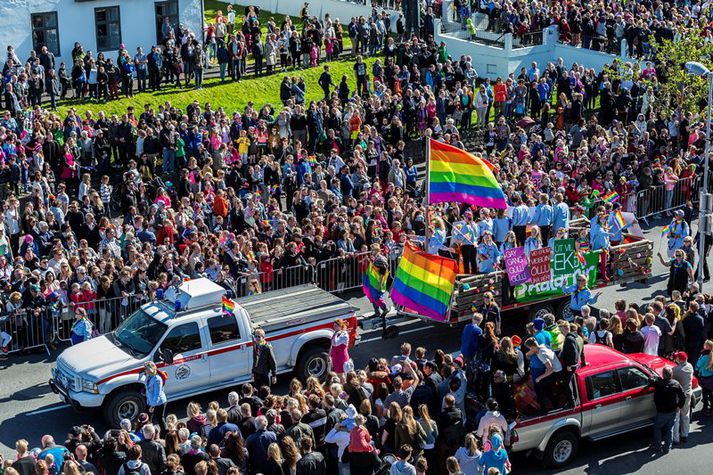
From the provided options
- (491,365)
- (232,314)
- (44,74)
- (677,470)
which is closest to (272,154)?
(44,74)

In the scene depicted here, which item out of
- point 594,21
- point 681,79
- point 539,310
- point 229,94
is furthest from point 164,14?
point 539,310

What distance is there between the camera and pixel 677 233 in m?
26.6

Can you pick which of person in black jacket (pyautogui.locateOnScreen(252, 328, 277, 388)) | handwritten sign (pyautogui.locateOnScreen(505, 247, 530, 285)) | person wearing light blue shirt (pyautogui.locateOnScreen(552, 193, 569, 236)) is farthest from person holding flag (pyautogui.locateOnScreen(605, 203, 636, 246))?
person in black jacket (pyautogui.locateOnScreen(252, 328, 277, 388))

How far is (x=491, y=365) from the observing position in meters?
19.7

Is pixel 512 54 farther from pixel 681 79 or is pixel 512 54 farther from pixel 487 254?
pixel 487 254

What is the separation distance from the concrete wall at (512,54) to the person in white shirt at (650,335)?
24734 millimetres

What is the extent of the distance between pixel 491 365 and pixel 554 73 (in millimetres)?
22151

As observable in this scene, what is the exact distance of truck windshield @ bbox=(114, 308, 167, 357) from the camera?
2036 centimetres

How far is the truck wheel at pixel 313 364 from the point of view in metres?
21.6

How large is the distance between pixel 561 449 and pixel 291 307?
600 cm

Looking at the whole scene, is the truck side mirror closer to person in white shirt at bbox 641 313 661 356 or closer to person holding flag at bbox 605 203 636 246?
person in white shirt at bbox 641 313 661 356

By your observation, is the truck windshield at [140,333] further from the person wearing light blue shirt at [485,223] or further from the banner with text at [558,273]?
the person wearing light blue shirt at [485,223]

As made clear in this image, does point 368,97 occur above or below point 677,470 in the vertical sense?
above

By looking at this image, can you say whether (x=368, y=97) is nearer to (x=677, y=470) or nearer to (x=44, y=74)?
(x=44, y=74)
